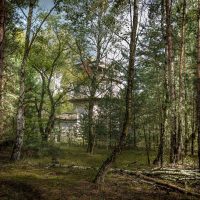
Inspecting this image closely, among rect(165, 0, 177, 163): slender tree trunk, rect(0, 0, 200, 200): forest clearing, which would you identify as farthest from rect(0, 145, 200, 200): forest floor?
rect(165, 0, 177, 163): slender tree trunk

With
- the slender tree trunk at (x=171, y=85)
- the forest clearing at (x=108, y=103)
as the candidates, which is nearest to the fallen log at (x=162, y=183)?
the forest clearing at (x=108, y=103)

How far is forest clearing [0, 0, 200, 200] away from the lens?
11.3 m

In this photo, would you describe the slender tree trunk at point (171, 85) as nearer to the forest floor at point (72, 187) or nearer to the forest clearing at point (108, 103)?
the forest clearing at point (108, 103)

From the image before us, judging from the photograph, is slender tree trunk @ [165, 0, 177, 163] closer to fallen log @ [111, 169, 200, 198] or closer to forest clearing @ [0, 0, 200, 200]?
forest clearing @ [0, 0, 200, 200]

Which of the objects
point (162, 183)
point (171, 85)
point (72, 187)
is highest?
→ point (171, 85)

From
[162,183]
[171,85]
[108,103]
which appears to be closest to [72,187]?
[162,183]

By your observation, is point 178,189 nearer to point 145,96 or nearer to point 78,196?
point 78,196

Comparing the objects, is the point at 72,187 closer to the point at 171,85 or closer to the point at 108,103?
the point at 171,85

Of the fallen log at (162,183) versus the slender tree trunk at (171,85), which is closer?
the fallen log at (162,183)

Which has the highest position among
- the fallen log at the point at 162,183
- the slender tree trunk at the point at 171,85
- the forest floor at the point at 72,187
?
the slender tree trunk at the point at 171,85

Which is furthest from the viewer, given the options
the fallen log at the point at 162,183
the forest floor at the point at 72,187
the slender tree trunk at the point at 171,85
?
the slender tree trunk at the point at 171,85

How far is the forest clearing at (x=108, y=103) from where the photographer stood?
11.3 m

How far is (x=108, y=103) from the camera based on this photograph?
31.0 m

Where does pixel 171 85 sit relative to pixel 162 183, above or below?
above
